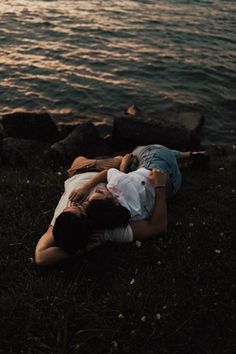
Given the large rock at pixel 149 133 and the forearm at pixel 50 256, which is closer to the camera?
the forearm at pixel 50 256

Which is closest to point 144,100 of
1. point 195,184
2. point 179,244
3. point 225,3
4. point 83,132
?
point 83,132

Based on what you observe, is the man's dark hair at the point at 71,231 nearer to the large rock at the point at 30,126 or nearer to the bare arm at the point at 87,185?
the bare arm at the point at 87,185

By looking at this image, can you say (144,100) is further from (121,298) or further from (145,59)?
(121,298)

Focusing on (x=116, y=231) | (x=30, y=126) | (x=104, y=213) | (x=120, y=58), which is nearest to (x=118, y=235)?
(x=116, y=231)

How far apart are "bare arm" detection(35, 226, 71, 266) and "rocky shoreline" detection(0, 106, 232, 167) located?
412 cm

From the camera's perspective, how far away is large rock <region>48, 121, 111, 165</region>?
11375 millimetres

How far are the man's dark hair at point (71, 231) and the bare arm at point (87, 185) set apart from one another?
92cm

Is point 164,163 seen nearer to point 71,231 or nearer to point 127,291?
point 71,231

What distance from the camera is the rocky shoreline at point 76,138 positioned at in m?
11.4

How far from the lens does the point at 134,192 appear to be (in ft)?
26.1

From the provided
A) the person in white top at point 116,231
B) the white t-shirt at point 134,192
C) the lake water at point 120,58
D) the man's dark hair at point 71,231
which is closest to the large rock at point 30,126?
the lake water at point 120,58

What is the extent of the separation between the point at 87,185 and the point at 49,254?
5.18 feet

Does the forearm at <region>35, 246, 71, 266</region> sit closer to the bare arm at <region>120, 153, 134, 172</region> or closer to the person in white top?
the person in white top

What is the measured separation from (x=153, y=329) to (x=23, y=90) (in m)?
13.2
